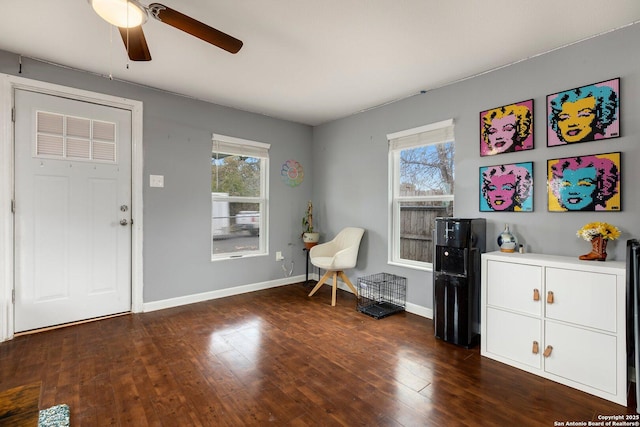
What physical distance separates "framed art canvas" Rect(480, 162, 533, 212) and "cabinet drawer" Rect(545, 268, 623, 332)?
0.68 meters

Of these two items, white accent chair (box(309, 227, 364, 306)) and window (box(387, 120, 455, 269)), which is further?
white accent chair (box(309, 227, 364, 306))

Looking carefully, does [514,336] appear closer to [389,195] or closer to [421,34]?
[389,195]

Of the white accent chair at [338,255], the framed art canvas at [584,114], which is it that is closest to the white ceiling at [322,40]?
the framed art canvas at [584,114]

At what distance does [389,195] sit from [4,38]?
11.9ft

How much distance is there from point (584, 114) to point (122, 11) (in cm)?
302

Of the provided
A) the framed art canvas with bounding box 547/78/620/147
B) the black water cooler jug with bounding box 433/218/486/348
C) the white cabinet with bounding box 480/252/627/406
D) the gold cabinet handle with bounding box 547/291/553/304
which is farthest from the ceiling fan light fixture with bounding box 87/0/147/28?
the gold cabinet handle with bounding box 547/291/553/304

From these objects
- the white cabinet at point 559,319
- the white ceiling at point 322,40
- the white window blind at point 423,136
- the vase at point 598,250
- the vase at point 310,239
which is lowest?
the white cabinet at point 559,319

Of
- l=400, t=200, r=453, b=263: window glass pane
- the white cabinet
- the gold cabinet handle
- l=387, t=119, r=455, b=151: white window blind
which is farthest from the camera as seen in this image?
l=400, t=200, r=453, b=263: window glass pane

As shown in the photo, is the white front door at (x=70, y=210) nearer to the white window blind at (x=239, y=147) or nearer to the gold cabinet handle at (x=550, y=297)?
the white window blind at (x=239, y=147)

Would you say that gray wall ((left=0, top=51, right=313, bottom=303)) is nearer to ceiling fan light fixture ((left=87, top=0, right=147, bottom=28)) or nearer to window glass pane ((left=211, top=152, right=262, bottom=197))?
window glass pane ((left=211, top=152, right=262, bottom=197))

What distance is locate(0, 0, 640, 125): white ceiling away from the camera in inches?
74.8

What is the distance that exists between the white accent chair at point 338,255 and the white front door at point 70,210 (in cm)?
207

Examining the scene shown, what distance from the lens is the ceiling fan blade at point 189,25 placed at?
1549mm

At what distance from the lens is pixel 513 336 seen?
221 cm
